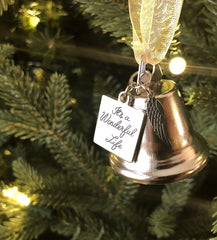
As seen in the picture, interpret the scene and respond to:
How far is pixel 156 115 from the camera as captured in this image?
0.45m

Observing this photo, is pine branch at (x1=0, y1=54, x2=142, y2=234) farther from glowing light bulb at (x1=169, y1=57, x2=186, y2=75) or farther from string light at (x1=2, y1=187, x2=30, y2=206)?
glowing light bulb at (x1=169, y1=57, x2=186, y2=75)

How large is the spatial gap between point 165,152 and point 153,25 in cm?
19

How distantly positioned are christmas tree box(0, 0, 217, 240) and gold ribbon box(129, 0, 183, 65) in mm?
110

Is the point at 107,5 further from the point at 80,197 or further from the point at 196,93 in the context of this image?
the point at 80,197

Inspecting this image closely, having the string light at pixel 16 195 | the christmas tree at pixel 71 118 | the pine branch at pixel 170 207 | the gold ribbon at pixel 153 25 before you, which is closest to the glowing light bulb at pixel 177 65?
the christmas tree at pixel 71 118

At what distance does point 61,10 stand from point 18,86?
0.66ft

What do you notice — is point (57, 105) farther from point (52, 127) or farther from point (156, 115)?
point (156, 115)

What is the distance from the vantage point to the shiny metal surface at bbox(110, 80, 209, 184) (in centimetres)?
47

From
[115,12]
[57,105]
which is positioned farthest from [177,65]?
[57,105]

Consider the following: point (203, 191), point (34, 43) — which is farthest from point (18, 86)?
point (203, 191)

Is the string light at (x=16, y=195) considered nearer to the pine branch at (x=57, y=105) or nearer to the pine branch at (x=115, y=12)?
the pine branch at (x=57, y=105)

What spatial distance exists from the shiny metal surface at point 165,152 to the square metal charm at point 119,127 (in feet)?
0.05

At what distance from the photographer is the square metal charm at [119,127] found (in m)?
0.46

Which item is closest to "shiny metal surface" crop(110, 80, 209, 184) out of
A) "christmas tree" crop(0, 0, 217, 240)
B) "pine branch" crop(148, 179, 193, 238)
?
"christmas tree" crop(0, 0, 217, 240)
